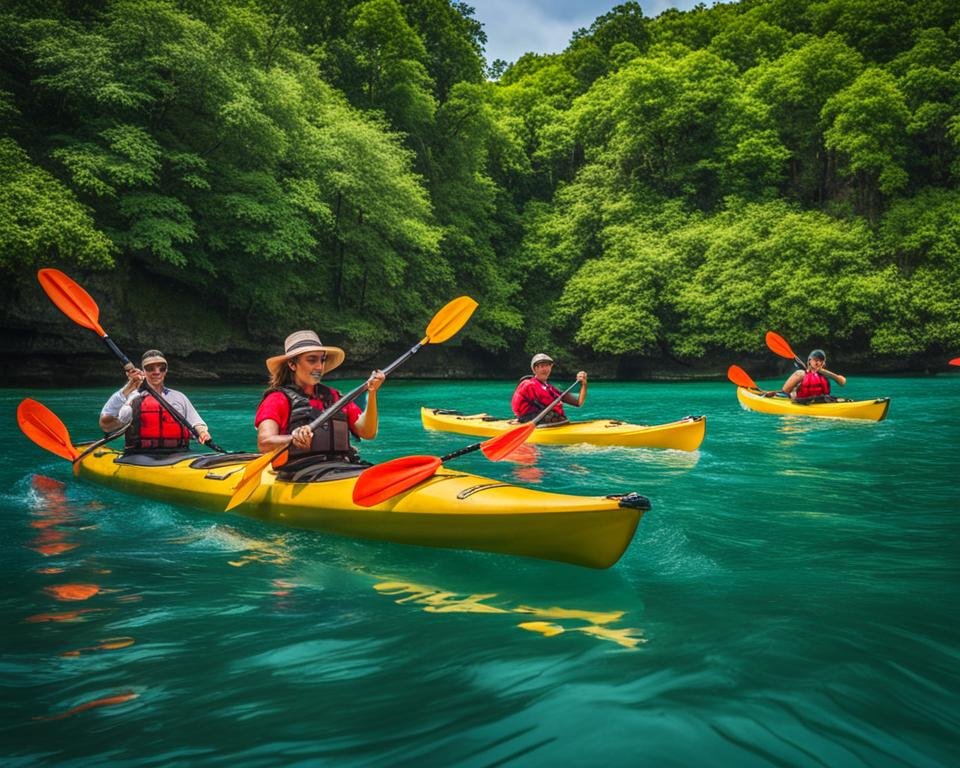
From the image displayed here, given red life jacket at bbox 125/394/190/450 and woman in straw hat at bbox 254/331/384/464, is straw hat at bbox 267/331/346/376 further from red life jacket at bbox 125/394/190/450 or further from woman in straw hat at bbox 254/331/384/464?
red life jacket at bbox 125/394/190/450

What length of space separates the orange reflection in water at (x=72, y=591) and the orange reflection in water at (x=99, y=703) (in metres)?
1.11

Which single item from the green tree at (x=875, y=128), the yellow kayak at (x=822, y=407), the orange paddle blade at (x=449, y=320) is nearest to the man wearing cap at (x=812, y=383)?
the yellow kayak at (x=822, y=407)

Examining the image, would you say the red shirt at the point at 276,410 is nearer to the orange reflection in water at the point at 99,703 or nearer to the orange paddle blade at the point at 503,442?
the orange paddle blade at the point at 503,442

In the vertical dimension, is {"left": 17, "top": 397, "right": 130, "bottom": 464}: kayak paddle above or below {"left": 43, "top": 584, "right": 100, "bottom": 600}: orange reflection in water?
above

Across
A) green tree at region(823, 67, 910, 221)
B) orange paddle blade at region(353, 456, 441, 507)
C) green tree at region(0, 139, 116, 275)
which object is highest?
green tree at region(823, 67, 910, 221)

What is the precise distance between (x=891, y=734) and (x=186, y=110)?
59.0 feet

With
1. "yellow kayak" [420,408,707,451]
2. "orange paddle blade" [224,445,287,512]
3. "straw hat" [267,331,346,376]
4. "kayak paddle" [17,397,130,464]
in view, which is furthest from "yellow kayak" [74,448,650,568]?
"yellow kayak" [420,408,707,451]

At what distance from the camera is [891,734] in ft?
6.06

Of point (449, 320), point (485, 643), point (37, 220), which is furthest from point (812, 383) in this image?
point (37, 220)

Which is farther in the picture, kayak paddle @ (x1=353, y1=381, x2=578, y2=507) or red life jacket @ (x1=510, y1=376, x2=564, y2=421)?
red life jacket @ (x1=510, y1=376, x2=564, y2=421)

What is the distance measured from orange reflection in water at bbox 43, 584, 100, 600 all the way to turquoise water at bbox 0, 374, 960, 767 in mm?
16

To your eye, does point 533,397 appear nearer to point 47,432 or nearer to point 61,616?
point 47,432

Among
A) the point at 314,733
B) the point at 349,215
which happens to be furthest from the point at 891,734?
the point at 349,215

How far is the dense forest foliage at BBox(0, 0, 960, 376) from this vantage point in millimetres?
14461
